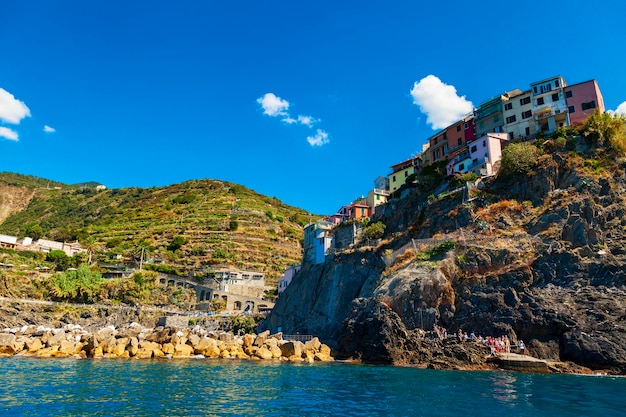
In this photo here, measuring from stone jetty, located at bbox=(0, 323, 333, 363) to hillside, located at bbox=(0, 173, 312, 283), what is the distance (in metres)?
40.5

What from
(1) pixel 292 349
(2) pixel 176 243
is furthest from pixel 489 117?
(2) pixel 176 243

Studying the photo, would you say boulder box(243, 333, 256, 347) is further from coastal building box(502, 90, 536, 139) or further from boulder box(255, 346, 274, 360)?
coastal building box(502, 90, 536, 139)

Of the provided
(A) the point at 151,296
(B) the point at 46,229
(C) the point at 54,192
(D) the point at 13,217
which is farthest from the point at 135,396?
(C) the point at 54,192

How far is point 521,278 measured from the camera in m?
35.6

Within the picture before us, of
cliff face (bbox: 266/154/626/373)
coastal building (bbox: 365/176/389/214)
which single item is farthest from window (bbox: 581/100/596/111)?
coastal building (bbox: 365/176/389/214)

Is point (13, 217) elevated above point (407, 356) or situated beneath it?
elevated above

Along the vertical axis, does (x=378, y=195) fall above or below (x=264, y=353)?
above

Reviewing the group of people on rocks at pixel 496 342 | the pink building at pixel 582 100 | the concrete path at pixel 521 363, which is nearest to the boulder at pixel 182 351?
the group of people on rocks at pixel 496 342

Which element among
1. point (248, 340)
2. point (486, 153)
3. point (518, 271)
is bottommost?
point (248, 340)

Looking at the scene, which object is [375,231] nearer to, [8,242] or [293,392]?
Answer: [293,392]

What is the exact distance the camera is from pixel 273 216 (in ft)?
422

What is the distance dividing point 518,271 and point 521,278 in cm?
58

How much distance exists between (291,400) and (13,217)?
170245 millimetres

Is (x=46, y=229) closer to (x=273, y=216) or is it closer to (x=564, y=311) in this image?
(x=273, y=216)
